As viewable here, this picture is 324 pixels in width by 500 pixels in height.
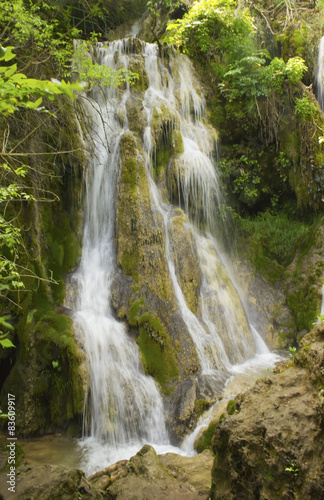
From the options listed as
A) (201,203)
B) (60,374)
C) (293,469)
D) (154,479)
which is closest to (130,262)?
(60,374)

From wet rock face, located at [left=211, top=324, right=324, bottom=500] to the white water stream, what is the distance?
2431 millimetres

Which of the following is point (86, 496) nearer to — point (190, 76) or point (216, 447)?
point (216, 447)

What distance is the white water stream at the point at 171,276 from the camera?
4.79m

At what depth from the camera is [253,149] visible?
970 centimetres

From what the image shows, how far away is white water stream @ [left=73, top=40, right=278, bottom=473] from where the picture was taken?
15.7 ft

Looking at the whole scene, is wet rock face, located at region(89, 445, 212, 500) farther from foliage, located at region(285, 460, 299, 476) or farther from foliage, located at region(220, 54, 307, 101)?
foliage, located at region(220, 54, 307, 101)

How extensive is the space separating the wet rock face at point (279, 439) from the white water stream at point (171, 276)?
243cm

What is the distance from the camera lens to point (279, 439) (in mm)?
2104

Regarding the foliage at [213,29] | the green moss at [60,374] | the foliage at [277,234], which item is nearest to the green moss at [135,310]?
the green moss at [60,374]

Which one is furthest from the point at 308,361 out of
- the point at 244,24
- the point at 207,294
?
the point at 244,24

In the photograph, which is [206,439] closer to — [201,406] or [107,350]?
[201,406]

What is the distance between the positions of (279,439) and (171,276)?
173 inches

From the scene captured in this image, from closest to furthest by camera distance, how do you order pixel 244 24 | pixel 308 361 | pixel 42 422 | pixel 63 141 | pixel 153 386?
pixel 308 361 < pixel 42 422 < pixel 153 386 < pixel 63 141 < pixel 244 24

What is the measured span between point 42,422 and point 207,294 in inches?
149
